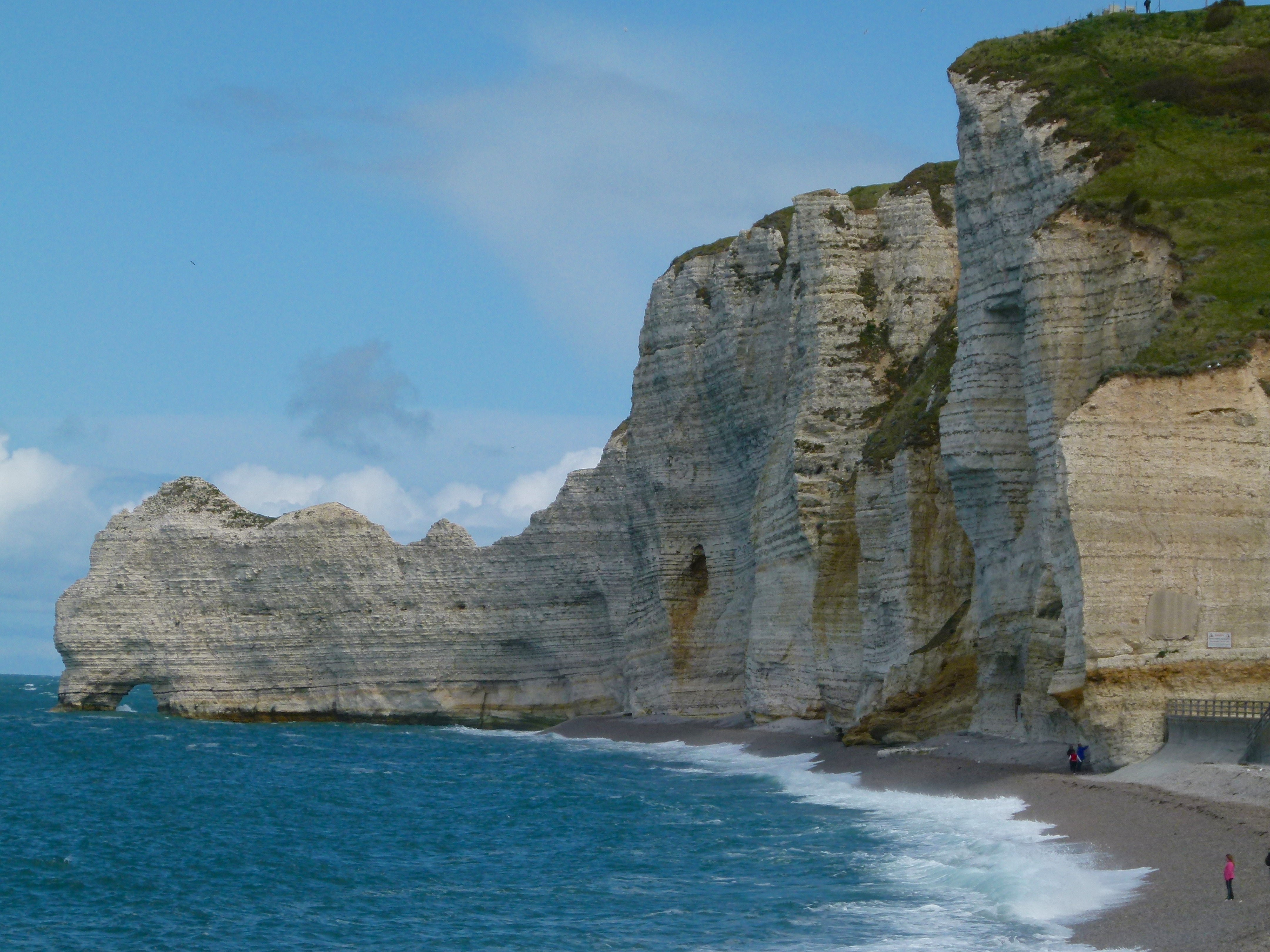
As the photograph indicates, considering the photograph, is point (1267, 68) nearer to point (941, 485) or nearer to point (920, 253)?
point (941, 485)

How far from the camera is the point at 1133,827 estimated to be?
2333 cm

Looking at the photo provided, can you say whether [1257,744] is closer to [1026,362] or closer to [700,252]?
[1026,362]

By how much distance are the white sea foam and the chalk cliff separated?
370 centimetres

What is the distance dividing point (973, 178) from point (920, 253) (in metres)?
17.1

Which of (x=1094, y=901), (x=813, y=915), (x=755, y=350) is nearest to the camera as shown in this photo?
(x=1094, y=901)

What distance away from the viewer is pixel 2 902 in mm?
26766

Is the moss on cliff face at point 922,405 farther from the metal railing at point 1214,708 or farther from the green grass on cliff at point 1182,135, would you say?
the metal railing at point 1214,708

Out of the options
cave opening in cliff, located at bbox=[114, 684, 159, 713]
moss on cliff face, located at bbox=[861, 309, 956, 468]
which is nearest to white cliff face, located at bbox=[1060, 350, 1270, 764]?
moss on cliff face, located at bbox=[861, 309, 956, 468]

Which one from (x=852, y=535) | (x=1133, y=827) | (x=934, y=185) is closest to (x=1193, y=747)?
(x=1133, y=827)

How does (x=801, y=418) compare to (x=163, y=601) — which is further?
(x=163, y=601)

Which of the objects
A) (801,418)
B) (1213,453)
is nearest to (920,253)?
(801,418)

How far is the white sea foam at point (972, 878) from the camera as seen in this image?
64.7ft

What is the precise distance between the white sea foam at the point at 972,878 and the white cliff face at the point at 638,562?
20.4m

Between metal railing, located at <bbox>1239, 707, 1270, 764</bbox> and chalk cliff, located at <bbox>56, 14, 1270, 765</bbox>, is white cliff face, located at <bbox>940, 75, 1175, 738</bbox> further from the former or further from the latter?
metal railing, located at <bbox>1239, 707, 1270, 764</bbox>
